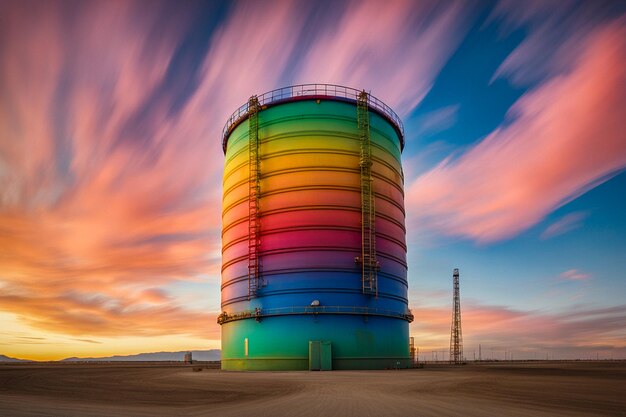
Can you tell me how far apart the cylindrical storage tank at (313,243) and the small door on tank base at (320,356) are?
0.07 m

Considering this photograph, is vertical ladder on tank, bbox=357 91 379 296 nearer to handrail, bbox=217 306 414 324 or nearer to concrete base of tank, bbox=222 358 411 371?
handrail, bbox=217 306 414 324

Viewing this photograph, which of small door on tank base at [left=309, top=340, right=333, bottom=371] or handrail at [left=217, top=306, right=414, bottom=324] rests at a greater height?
handrail at [left=217, top=306, right=414, bottom=324]

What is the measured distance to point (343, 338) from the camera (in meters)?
36.2

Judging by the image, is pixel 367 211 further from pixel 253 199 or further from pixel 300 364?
pixel 300 364

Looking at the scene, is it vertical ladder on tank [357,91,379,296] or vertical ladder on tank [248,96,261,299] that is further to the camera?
vertical ladder on tank [248,96,261,299]

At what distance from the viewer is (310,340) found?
117 ft

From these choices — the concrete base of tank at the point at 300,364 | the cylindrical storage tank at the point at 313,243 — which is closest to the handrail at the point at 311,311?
the cylindrical storage tank at the point at 313,243

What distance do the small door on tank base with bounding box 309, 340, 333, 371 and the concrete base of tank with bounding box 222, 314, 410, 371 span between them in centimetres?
61

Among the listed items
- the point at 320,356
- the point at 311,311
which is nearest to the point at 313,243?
the point at 311,311

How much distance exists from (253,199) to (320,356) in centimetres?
1394

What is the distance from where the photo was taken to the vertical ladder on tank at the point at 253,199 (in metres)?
→ 38.8

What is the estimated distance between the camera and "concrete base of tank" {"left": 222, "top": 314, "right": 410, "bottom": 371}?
35844 mm

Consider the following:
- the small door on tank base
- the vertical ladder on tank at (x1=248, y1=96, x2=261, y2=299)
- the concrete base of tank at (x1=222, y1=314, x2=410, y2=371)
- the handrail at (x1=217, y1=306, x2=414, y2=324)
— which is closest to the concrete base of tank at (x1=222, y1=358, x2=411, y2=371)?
the concrete base of tank at (x1=222, y1=314, x2=410, y2=371)

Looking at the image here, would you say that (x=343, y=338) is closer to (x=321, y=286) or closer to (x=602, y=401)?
(x=321, y=286)
